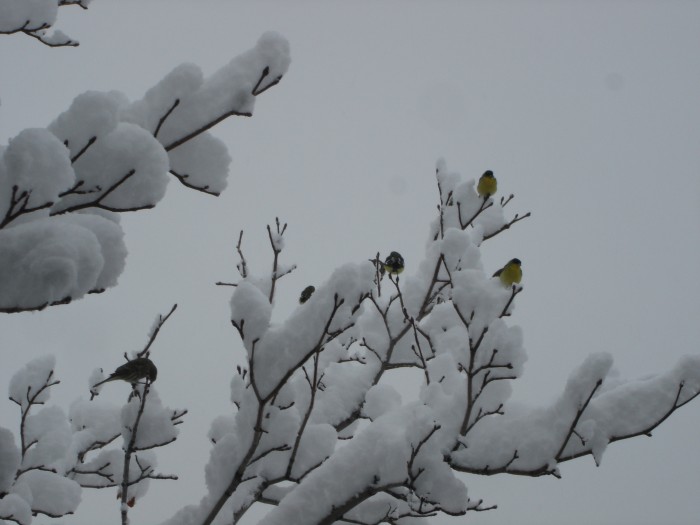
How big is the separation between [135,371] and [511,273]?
1800 millimetres

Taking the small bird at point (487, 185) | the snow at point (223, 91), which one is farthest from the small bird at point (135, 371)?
the small bird at point (487, 185)

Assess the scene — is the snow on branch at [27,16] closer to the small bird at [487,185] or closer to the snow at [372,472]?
the snow at [372,472]

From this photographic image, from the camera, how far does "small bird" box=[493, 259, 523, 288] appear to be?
2.96 metres

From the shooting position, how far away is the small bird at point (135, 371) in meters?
2.60

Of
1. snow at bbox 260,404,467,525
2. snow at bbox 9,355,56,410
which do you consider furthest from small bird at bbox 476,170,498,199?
snow at bbox 9,355,56,410

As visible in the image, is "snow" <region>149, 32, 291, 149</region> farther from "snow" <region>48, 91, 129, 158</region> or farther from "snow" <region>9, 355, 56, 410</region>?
"snow" <region>9, 355, 56, 410</region>

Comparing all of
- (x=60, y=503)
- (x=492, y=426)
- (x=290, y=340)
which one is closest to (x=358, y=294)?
(x=290, y=340)

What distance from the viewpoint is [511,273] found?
9.81 ft

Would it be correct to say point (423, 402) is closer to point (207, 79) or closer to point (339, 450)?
point (339, 450)

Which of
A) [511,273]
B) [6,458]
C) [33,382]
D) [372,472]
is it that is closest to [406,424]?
[372,472]

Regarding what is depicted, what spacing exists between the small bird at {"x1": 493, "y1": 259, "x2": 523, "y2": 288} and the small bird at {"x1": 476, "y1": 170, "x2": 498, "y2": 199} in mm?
1360

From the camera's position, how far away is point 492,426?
2572mm

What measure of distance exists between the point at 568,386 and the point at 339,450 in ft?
3.11

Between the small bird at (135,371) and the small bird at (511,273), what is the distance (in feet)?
5.48
